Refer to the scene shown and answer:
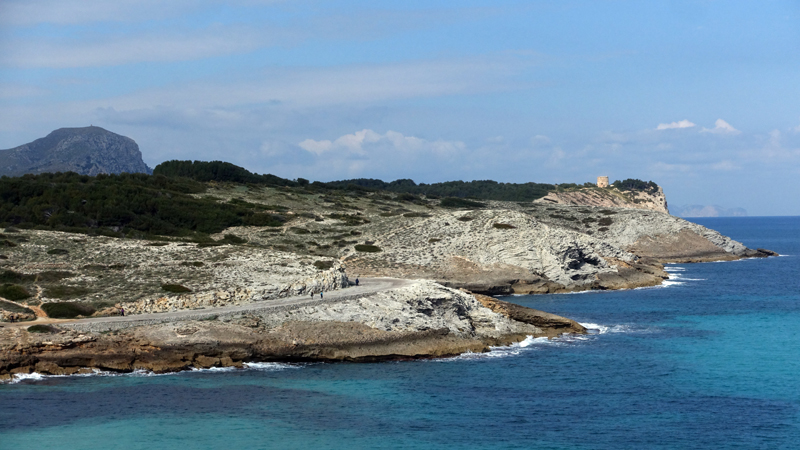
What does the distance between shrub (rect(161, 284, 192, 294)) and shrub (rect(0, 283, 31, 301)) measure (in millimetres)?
8442

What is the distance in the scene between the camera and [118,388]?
37.1 meters

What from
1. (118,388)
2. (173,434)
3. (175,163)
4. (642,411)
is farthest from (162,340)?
(175,163)

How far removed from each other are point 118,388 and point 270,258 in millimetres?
21732

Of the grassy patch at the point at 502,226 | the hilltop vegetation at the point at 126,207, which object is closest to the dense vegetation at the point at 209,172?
the hilltop vegetation at the point at 126,207

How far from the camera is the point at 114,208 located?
8394cm

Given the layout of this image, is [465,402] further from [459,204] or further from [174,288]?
[459,204]

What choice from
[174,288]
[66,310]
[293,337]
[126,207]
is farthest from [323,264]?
[126,207]

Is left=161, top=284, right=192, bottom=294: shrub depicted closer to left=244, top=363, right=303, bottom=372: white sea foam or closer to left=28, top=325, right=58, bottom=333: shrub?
left=28, top=325, right=58, bottom=333: shrub

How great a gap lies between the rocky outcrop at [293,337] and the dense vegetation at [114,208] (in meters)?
35.0

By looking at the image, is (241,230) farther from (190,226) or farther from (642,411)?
(642,411)

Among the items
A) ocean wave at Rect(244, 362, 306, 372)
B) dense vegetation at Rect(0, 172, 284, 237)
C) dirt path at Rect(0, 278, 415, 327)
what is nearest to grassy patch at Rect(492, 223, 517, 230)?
dense vegetation at Rect(0, 172, 284, 237)

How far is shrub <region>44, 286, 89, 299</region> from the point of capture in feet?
155

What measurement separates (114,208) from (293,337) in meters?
49.0

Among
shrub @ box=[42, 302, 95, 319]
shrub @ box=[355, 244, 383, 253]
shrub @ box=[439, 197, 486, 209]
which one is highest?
shrub @ box=[439, 197, 486, 209]
